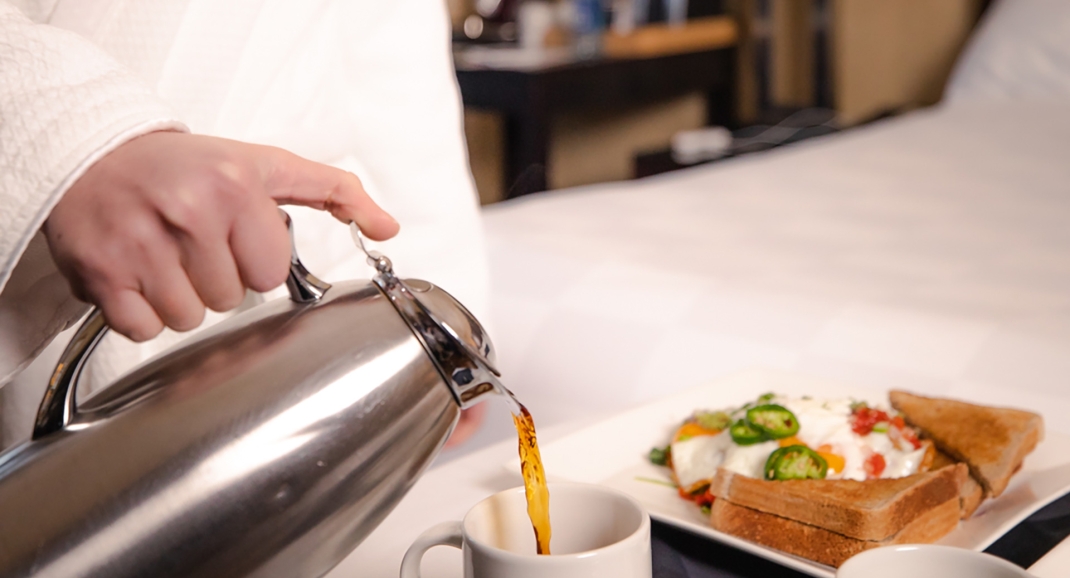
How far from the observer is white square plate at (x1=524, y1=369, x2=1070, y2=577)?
1.69ft

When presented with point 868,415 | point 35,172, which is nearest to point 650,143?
point 868,415

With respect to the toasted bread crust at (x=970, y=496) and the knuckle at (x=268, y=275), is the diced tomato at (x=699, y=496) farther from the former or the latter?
the knuckle at (x=268, y=275)

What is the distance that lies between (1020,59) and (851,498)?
7.14 feet

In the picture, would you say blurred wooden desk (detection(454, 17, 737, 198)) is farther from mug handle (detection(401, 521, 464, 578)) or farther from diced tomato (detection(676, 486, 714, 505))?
mug handle (detection(401, 521, 464, 578))

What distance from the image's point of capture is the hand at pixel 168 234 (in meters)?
0.36

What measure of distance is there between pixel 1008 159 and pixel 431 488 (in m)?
1.45

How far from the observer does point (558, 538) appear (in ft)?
1.44

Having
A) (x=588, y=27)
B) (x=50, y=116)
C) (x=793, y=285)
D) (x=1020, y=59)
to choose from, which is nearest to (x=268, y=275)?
(x=50, y=116)

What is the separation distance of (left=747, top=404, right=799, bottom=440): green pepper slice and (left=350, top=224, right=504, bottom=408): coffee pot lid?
0.69 feet

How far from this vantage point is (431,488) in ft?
2.07

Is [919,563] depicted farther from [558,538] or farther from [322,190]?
[322,190]

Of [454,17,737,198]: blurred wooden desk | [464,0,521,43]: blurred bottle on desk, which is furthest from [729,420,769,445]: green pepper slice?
[464,0,521,43]: blurred bottle on desk

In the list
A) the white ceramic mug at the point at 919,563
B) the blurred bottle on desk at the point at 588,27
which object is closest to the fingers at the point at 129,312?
the white ceramic mug at the point at 919,563

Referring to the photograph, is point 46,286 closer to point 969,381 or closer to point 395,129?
point 395,129
